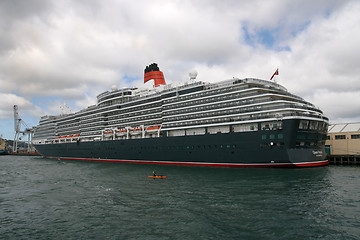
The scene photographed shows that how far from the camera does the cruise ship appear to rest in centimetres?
3397

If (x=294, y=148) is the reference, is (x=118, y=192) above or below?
below

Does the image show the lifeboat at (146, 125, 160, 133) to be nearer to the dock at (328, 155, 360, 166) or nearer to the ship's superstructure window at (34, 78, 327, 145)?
the ship's superstructure window at (34, 78, 327, 145)

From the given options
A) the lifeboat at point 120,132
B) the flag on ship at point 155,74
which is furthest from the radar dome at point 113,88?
the lifeboat at point 120,132

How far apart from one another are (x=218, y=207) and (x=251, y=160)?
19.6m

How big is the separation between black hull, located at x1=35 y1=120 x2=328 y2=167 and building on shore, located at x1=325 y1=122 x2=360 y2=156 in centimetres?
1325

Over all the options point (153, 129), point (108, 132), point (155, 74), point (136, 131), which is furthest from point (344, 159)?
point (108, 132)

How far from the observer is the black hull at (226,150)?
33.2 m

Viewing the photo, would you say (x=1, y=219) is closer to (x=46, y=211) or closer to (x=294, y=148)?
(x=46, y=211)

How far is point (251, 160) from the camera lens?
35438 mm

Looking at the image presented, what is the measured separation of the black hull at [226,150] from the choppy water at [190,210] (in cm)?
653

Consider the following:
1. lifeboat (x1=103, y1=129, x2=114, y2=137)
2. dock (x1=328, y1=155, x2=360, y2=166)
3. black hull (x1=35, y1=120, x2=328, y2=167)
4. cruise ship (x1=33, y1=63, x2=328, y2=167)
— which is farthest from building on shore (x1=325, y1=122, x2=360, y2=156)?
lifeboat (x1=103, y1=129, x2=114, y2=137)

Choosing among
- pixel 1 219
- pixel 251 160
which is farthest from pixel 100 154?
pixel 1 219

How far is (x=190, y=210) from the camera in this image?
17078 mm

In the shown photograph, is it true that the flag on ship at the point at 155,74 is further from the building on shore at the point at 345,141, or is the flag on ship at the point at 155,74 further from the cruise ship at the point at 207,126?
the building on shore at the point at 345,141
